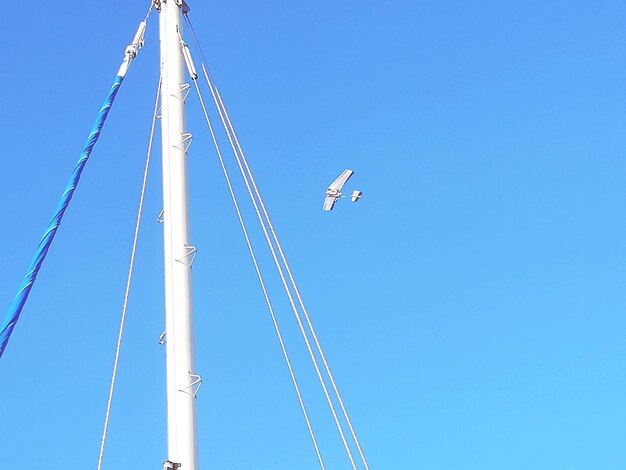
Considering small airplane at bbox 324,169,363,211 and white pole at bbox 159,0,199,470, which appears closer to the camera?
white pole at bbox 159,0,199,470

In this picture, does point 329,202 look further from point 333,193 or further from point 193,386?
point 193,386

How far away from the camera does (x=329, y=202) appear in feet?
81.7

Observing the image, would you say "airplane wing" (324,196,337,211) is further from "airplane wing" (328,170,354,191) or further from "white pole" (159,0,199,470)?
"white pole" (159,0,199,470)

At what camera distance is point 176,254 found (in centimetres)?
1739

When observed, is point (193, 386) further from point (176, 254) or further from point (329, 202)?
point (329, 202)

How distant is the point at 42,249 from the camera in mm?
17547

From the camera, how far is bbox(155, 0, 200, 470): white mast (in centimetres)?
1623

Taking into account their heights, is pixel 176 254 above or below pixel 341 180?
below

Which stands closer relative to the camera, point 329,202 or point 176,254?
point 176,254

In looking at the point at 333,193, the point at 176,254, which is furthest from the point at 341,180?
the point at 176,254

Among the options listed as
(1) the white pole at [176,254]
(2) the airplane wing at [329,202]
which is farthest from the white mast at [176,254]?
(2) the airplane wing at [329,202]

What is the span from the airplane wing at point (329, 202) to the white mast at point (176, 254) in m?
6.62

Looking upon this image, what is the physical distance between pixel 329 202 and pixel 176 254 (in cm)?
804

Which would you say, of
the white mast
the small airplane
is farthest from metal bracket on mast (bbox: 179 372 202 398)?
the small airplane
